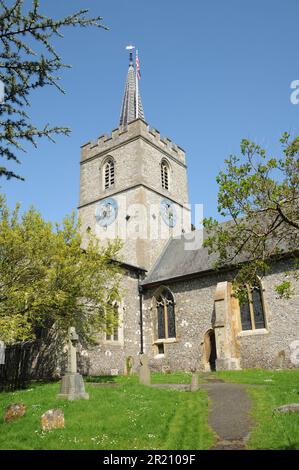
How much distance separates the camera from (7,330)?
11.1 meters

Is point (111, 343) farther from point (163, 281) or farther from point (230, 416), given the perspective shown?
point (230, 416)

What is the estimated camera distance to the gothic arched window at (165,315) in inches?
831

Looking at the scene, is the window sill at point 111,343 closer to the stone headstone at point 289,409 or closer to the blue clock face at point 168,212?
the blue clock face at point 168,212

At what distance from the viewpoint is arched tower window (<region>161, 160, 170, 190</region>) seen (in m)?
29.0

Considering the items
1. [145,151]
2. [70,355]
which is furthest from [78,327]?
[145,151]

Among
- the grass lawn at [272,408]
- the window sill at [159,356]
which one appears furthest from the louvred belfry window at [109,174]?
the grass lawn at [272,408]

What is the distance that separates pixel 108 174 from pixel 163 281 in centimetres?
1097

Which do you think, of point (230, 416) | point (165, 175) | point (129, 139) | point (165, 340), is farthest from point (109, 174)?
point (230, 416)

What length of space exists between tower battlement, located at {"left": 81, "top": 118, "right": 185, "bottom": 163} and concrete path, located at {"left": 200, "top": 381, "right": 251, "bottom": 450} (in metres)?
20.4

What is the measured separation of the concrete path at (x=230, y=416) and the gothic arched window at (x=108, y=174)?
1934cm

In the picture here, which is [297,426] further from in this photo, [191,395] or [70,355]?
[70,355]

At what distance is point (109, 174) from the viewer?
28688 mm
